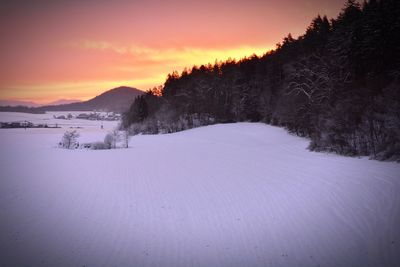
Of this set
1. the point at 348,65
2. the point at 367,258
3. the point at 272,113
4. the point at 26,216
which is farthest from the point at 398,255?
the point at 272,113

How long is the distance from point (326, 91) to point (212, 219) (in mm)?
30062

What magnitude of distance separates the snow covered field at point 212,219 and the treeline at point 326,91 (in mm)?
6535

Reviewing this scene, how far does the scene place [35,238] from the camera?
8633mm

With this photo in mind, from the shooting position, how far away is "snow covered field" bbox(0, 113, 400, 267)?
7.23m

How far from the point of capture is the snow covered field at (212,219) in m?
7.23

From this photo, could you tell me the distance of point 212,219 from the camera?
9.86 metres

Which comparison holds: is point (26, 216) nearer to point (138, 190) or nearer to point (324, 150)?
point (138, 190)

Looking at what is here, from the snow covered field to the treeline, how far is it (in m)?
6.53

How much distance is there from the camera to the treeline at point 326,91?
1989 cm

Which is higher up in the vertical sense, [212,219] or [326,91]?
[326,91]

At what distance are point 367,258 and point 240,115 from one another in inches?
2134

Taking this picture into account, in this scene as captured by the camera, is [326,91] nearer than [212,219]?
No

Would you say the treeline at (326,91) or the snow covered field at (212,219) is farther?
the treeline at (326,91)

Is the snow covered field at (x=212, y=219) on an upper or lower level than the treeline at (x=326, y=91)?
lower
